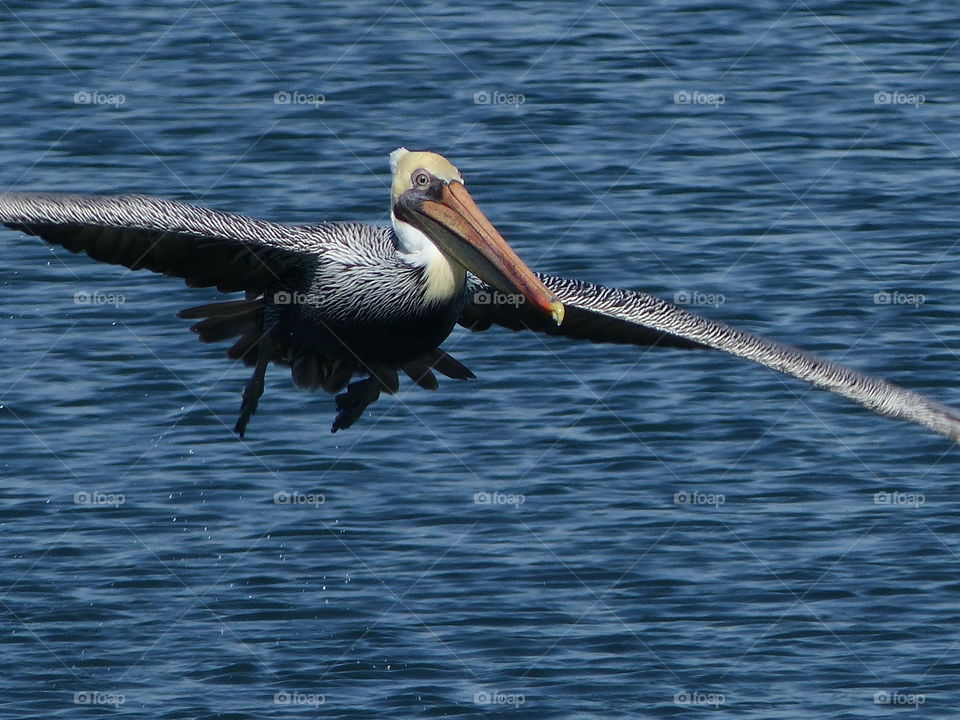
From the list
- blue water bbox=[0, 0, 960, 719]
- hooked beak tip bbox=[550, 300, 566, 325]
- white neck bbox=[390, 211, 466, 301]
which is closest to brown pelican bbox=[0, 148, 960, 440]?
white neck bbox=[390, 211, 466, 301]

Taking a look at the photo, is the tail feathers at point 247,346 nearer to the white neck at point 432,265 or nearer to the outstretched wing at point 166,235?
the outstretched wing at point 166,235

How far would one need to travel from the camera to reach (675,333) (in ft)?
36.5

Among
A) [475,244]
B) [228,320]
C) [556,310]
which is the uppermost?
[228,320]

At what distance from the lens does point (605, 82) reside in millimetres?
23422

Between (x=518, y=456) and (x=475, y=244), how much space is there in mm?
5482

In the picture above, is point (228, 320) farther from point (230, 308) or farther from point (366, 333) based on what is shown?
point (366, 333)

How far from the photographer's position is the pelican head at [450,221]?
10.1 m

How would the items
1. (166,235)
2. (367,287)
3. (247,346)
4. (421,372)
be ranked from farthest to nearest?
(421,372), (247,346), (367,287), (166,235)

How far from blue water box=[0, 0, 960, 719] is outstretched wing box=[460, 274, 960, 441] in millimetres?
2564

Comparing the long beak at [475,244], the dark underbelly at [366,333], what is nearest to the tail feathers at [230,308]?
the dark underbelly at [366,333]

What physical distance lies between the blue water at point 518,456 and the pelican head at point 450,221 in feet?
12.3

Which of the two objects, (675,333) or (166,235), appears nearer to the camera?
(166,235)

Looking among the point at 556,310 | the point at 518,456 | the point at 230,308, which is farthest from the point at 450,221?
the point at 518,456

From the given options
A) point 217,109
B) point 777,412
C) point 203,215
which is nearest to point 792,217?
point 777,412
